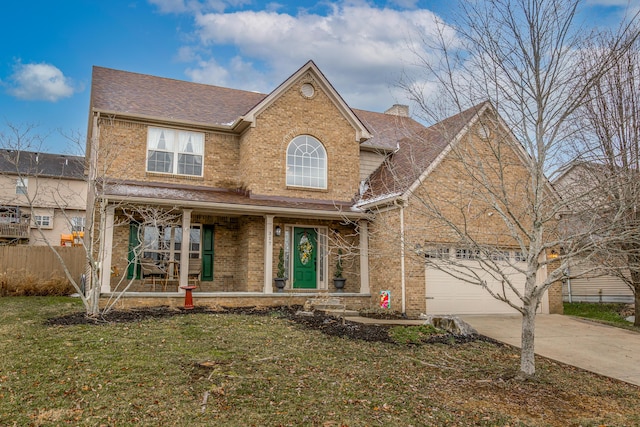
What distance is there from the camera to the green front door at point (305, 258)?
1450cm

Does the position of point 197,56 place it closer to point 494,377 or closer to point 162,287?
point 162,287

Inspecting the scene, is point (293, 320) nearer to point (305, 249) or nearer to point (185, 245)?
point (185, 245)

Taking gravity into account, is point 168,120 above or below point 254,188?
above

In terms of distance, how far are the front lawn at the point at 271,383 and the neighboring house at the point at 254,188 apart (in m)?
4.63

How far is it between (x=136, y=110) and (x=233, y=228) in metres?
4.58

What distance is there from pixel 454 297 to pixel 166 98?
1111 centimetres

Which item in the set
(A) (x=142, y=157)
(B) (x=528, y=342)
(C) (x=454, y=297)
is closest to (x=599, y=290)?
(C) (x=454, y=297)

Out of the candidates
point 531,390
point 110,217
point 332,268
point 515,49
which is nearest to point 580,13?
point 515,49

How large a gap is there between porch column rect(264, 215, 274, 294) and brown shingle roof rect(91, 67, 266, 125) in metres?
3.89

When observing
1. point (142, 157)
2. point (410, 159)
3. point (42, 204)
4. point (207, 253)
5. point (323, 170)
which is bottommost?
point (207, 253)

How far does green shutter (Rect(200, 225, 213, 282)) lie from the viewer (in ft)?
46.6

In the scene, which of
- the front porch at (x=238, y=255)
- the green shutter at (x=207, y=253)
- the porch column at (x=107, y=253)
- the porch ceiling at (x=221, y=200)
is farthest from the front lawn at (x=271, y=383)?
the green shutter at (x=207, y=253)

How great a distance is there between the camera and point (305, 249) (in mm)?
14680

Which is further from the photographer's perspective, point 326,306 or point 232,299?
point 232,299
